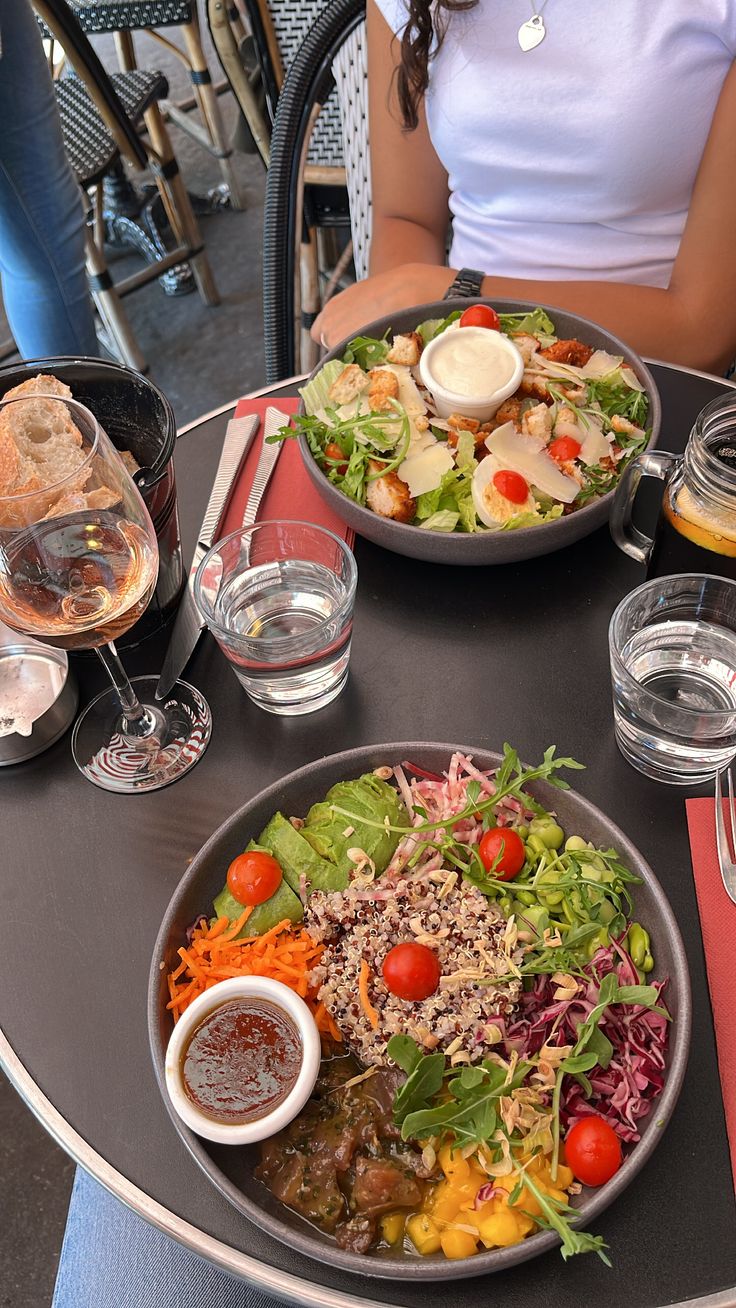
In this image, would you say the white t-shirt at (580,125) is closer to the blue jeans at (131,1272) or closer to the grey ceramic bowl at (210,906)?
the grey ceramic bowl at (210,906)

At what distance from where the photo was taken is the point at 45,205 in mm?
2381

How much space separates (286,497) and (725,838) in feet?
2.54

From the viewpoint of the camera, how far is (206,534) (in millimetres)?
Result: 1318

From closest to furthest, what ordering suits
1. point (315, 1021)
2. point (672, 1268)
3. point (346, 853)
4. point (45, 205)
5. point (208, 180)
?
point (672, 1268)
point (315, 1021)
point (346, 853)
point (45, 205)
point (208, 180)

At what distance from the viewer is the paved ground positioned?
1704mm

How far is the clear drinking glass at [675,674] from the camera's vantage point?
999mm

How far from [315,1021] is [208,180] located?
4.44 meters

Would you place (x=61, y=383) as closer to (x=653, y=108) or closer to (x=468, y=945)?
(x=468, y=945)

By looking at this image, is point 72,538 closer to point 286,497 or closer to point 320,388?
point 286,497

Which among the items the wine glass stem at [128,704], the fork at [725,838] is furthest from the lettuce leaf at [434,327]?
the fork at [725,838]

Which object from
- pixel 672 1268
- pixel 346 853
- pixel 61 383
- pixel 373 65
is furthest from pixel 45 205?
pixel 672 1268

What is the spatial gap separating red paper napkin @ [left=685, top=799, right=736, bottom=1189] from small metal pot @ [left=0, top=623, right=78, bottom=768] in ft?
2.47

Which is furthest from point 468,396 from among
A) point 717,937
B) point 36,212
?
point 36,212

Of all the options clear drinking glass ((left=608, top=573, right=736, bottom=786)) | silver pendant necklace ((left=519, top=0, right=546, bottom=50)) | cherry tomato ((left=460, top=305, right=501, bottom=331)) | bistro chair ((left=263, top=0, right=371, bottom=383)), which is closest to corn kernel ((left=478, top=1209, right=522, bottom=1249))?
clear drinking glass ((left=608, top=573, right=736, bottom=786))
